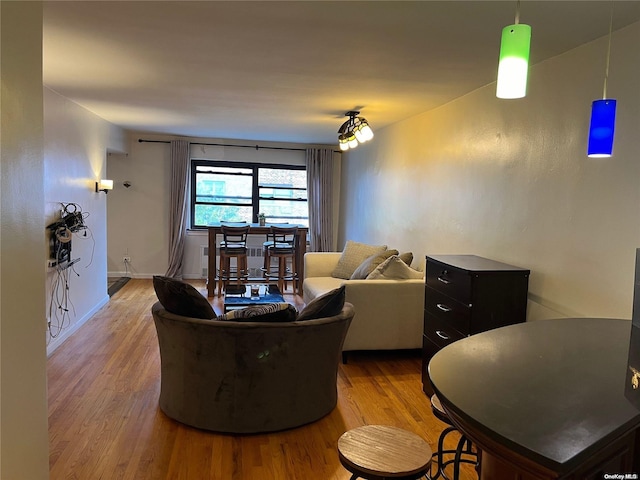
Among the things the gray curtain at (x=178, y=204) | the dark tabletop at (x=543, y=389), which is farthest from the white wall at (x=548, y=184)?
the gray curtain at (x=178, y=204)

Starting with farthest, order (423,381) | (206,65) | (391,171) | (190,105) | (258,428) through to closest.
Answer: (391,171) < (190,105) < (423,381) < (206,65) < (258,428)

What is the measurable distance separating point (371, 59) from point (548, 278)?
5.97 ft

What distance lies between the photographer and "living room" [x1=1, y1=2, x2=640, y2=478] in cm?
165

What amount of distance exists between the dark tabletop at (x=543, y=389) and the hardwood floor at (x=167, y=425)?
1.17m

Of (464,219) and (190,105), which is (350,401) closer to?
(464,219)

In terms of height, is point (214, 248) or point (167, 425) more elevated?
point (214, 248)

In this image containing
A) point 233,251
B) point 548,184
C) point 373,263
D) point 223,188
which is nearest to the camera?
point 548,184

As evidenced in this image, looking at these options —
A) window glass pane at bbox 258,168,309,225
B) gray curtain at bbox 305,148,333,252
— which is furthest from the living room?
window glass pane at bbox 258,168,309,225

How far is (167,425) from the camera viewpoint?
2.84m

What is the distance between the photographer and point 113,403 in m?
3.11

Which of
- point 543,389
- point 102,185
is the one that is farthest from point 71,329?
point 543,389

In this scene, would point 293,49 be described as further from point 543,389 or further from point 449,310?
point 543,389

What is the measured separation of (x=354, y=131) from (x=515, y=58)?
10.5 ft

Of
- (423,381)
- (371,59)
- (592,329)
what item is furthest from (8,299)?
(423,381)
